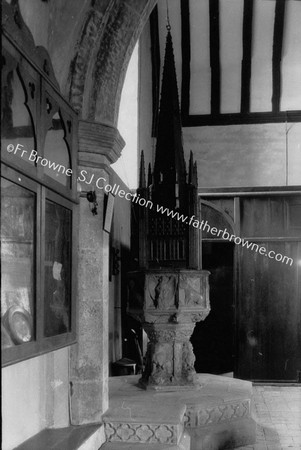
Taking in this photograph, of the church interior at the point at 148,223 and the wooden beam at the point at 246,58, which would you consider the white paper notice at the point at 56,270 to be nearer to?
the church interior at the point at 148,223

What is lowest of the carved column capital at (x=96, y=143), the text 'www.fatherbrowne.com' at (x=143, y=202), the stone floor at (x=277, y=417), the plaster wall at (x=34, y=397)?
the stone floor at (x=277, y=417)

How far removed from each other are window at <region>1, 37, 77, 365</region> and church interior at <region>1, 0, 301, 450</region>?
0.04 ft

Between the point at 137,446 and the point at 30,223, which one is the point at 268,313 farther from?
the point at 30,223

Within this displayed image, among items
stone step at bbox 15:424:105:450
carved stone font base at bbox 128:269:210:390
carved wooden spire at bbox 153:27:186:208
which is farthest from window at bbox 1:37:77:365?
carved wooden spire at bbox 153:27:186:208

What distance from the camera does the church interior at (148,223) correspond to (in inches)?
115

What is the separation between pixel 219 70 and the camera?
9.62 m

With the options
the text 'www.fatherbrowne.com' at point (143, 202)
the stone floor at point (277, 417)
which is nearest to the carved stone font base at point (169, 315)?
the text 'www.fatherbrowne.com' at point (143, 202)

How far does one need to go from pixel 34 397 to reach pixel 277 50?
25.3 ft

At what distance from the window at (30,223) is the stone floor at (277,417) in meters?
2.68

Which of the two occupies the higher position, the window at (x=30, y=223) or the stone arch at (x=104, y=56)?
the stone arch at (x=104, y=56)

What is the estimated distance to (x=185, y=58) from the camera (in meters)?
9.58

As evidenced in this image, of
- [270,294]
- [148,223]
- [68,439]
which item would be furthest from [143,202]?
[270,294]

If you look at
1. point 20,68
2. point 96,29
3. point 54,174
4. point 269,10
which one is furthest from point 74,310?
point 269,10

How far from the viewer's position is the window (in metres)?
2.62
